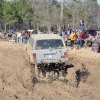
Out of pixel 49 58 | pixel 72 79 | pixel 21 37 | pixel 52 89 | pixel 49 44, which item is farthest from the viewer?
pixel 21 37

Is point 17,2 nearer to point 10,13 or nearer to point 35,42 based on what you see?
point 10,13

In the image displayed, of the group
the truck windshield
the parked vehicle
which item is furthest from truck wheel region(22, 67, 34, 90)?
the truck windshield

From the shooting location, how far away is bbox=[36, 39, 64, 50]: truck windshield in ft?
42.5

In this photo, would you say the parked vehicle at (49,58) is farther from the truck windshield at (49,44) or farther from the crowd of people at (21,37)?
the crowd of people at (21,37)

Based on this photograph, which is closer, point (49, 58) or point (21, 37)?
point (49, 58)

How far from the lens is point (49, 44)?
42.9ft

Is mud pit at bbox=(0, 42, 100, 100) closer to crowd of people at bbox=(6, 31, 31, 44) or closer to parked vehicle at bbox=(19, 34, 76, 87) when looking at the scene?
parked vehicle at bbox=(19, 34, 76, 87)

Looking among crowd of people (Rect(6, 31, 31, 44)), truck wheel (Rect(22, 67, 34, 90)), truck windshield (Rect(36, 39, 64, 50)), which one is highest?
truck windshield (Rect(36, 39, 64, 50))

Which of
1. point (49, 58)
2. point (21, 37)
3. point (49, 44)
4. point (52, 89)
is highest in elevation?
point (49, 44)

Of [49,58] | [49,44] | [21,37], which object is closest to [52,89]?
[49,58]

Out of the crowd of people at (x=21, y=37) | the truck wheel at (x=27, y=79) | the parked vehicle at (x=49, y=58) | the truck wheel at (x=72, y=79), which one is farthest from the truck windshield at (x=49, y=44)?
the crowd of people at (x=21, y=37)

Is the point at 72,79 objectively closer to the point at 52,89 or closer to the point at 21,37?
the point at 52,89

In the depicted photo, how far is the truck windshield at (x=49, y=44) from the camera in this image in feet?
42.5

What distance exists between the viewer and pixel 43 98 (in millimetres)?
10008
